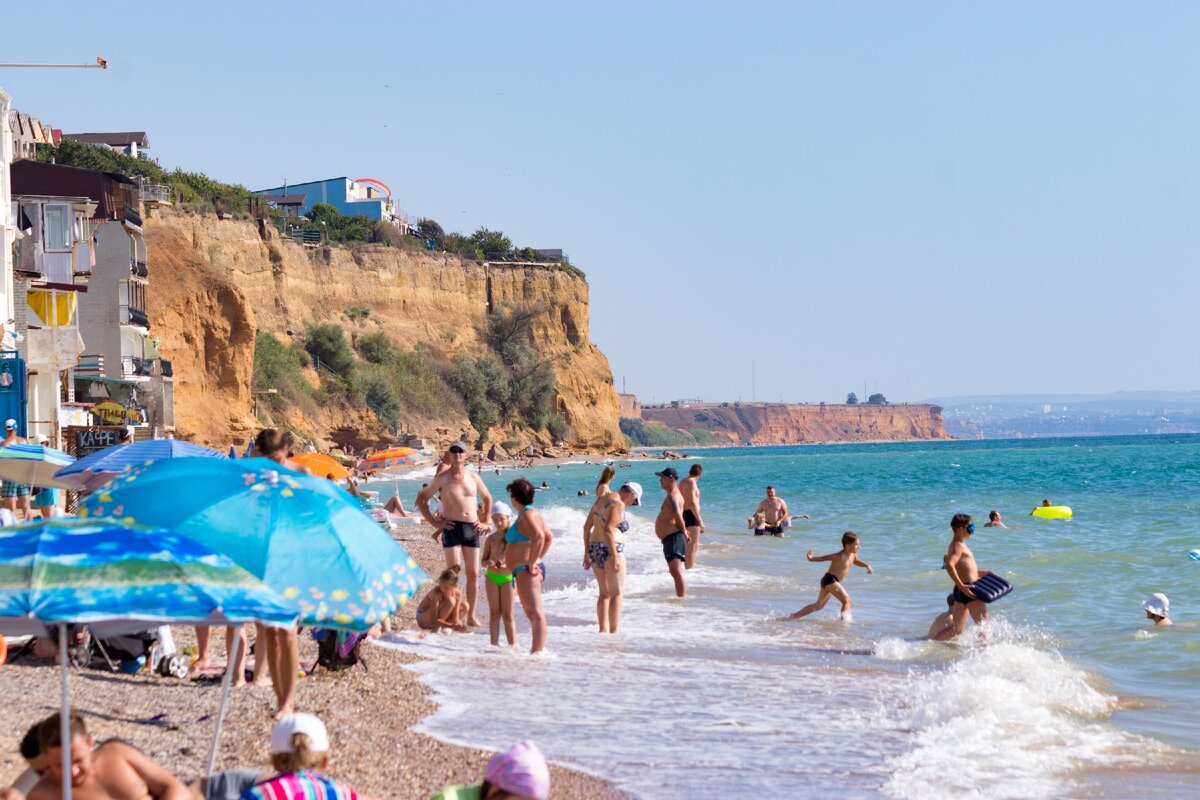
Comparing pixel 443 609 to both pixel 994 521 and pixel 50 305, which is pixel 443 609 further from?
pixel 50 305

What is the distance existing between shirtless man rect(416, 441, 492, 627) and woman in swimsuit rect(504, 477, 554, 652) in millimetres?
708

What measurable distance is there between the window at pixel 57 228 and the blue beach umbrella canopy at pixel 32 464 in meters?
20.4

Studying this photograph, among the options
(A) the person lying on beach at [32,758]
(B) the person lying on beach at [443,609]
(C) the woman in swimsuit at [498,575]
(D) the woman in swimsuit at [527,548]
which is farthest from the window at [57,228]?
(A) the person lying on beach at [32,758]

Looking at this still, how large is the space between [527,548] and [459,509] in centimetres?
114

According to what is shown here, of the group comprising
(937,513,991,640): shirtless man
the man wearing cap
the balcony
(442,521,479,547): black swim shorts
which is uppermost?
the balcony

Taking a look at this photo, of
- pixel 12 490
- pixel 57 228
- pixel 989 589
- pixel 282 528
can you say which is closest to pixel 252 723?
pixel 282 528

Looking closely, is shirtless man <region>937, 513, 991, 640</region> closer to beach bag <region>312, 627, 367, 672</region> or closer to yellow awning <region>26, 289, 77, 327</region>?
beach bag <region>312, 627, 367, 672</region>

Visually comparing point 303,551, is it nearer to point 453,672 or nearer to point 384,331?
point 453,672

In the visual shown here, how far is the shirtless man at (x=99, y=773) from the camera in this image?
4223mm

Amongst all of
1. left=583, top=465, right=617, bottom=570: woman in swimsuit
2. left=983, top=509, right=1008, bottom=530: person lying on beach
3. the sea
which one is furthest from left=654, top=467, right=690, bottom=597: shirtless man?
left=983, top=509, right=1008, bottom=530: person lying on beach

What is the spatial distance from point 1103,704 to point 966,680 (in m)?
0.95

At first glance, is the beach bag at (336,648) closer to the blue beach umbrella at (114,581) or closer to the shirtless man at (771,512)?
the blue beach umbrella at (114,581)

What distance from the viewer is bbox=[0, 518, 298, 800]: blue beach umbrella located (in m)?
3.75

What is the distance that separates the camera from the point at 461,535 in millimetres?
11094
